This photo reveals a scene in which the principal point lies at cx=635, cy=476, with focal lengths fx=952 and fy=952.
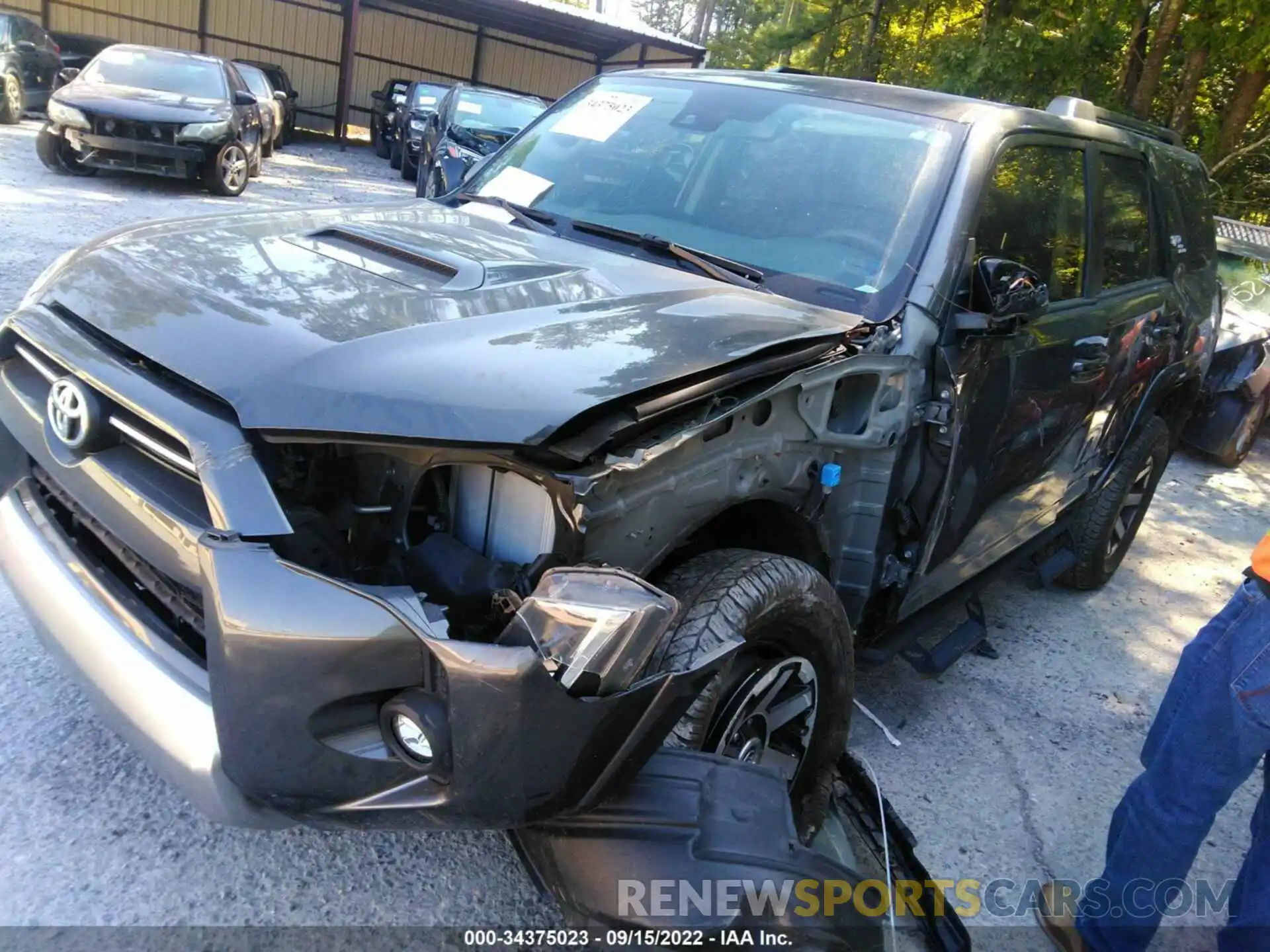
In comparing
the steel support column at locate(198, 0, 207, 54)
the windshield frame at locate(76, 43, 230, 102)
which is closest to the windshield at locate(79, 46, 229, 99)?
the windshield frame at locate(76, 43, 230, 102)

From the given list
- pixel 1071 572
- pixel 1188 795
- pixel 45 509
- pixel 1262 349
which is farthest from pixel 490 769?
pixel 1262 349

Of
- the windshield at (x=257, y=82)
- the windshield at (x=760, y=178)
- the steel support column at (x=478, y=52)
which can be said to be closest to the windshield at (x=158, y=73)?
the windshield at (x=257, y=82)

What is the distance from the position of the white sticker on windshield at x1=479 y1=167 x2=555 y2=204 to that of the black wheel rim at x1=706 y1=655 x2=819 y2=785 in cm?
182

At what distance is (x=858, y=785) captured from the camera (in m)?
2.64

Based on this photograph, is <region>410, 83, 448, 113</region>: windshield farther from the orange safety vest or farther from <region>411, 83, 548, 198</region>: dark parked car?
the orange safety vest

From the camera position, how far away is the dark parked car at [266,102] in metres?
12.9

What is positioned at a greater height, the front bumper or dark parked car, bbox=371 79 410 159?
dark parked car, bbox=371 79 410 159

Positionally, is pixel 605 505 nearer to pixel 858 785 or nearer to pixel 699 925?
pixel 699 925

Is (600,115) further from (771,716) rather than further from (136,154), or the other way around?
(136,154)

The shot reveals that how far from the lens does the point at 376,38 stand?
22.7m

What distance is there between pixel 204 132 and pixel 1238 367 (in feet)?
32.5

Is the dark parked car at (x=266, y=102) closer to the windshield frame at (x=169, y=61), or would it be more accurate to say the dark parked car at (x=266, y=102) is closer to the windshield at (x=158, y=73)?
the windshield frame at (x=169, y=61)

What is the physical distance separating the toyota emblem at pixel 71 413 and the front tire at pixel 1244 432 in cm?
751

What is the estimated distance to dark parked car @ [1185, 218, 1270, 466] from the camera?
22.4ft
